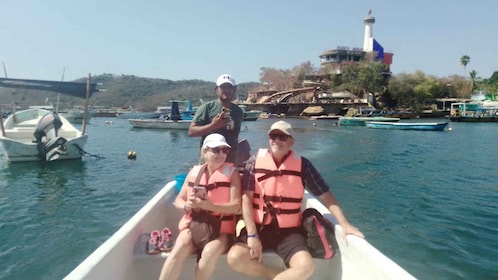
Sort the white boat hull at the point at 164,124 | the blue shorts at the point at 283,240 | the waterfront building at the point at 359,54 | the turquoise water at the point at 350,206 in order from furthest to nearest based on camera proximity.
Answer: the waterfront building at the point at 359,54 < the white boat hull at the point at 164,124 < the turquoise water at the point at 350,206 < the blue shorts at the point at 283,240

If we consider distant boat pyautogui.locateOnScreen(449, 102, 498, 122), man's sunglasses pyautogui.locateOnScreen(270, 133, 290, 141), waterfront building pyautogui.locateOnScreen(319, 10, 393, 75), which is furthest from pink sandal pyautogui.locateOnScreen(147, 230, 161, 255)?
waterfront building pyautogui.locateOnScreen(319, 10, 393, 75)

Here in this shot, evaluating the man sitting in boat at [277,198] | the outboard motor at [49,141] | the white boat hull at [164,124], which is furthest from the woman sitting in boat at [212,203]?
the white boat hull at [164,124]

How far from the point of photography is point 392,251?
24.7 ft

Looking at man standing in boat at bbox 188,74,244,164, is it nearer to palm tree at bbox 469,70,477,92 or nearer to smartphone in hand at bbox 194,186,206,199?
smartphone in hand at bbox 194,186,206,199

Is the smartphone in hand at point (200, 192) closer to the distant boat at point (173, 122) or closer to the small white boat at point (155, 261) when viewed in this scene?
the small white boat at point (155, 261)

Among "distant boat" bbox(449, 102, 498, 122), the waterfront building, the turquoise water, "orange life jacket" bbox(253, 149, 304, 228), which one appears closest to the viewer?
"orange life jacket" bbox(253, 149, 304, 228)

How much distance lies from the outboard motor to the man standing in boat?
1602 cm

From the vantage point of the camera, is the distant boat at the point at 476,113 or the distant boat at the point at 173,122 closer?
the distant boat at the point at 173,122

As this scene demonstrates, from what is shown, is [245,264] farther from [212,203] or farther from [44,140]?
[44,140]

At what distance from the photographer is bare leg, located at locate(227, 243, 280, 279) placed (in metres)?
3.21

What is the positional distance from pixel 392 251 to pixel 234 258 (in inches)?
222

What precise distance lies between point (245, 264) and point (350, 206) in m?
8.55

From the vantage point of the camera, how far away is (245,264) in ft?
10.7

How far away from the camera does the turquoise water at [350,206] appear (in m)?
7.13
